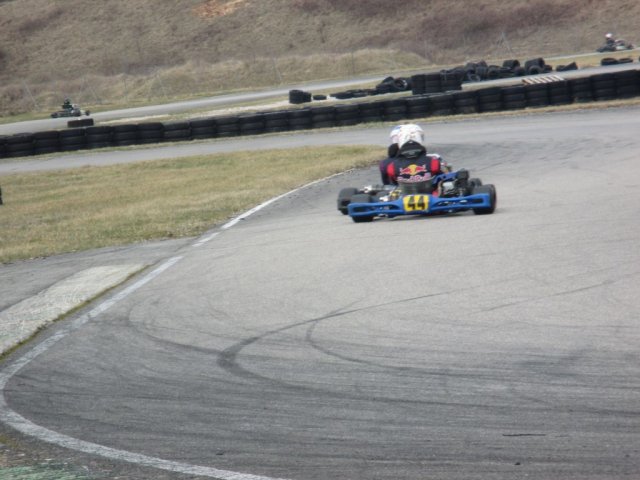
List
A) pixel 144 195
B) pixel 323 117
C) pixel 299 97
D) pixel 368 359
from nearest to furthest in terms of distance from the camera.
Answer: pixel 368 359, pixel 144 195, pixel 323 117, pixel 299 97

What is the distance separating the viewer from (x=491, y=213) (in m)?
11.9

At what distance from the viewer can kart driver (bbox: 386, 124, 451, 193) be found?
1265 cm

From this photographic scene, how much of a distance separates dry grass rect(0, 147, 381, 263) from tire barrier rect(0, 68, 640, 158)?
5.15 m

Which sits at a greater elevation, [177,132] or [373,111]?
[373,111]

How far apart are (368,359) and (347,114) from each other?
23.8 m

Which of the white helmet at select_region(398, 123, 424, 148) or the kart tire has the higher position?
the white helmet at select_region(398, 123, 424, 148)

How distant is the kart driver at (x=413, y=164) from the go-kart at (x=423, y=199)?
0.12 feet

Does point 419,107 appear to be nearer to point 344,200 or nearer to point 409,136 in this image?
point 409,136

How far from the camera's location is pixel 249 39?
71.4 m

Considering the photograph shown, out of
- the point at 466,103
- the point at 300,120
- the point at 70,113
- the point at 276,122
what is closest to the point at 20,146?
the point at 276,122

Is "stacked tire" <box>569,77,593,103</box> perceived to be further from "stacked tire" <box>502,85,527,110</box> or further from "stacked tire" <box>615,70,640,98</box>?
"stacked tire" <box>502,85,527,110</box>

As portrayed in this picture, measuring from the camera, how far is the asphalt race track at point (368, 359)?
4527mm

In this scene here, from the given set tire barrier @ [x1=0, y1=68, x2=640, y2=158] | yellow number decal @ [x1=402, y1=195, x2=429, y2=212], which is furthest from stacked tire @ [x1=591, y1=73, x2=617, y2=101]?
yellow number decal @ [x1=402, y1=195, x2=429, y2=212]

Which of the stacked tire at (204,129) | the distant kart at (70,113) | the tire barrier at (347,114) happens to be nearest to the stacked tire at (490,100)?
the tire barrier at (347,114)
